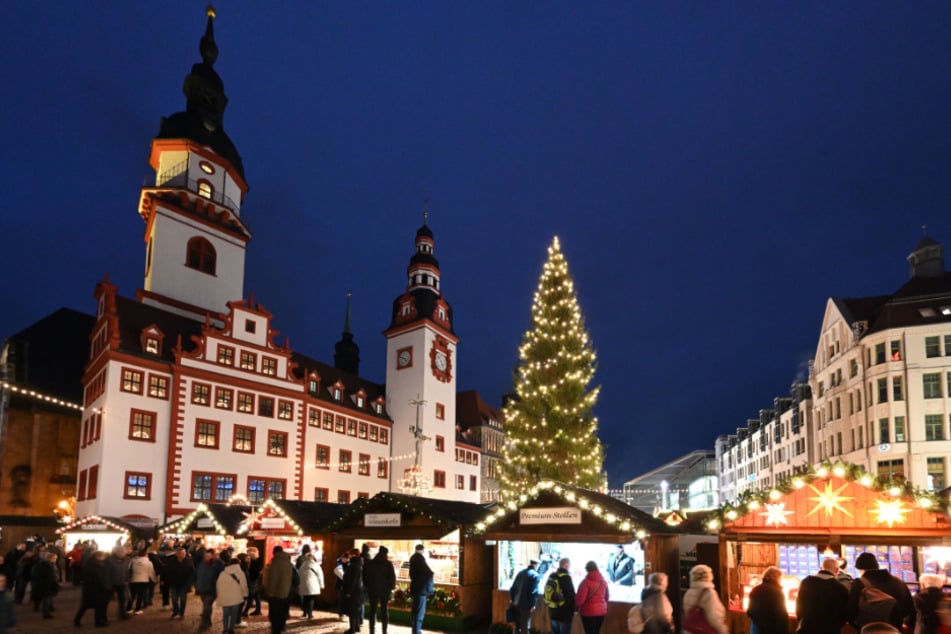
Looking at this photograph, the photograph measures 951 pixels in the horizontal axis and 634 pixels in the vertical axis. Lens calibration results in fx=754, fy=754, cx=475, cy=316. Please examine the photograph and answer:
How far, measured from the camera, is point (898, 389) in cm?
4178

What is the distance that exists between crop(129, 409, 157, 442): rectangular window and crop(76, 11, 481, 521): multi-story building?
2.2 inches

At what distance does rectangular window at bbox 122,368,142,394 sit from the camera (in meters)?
35.6

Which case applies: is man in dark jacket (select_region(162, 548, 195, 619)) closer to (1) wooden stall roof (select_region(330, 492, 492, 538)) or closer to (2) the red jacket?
(1) wooden stall roof (select_region(330, 492, 492, 538))

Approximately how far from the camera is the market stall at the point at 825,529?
1327 centimetres

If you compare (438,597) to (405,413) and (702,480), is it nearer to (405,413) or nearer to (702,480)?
(405,413)


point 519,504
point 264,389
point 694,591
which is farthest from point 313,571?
point 264,389

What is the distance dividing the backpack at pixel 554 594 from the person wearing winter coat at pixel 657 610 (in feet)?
11.5

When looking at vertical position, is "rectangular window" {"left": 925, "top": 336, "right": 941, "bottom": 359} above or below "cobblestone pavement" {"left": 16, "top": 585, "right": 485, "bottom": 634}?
above

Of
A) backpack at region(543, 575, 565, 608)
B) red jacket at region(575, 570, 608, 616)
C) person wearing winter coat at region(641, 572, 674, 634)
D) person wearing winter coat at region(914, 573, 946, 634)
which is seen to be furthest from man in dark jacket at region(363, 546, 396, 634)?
person wearing winter coat at region(914, 573, 946, 634)

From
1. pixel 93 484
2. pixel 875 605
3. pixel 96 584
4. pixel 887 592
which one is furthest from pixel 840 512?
pixel 93 484

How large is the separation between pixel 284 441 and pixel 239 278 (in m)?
12.3

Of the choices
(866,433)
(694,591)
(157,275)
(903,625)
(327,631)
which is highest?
(157,275)

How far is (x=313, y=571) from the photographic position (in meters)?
19.2

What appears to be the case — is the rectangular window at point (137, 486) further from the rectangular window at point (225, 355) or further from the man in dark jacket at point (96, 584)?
the man in dark jacket at point (96, 584)
